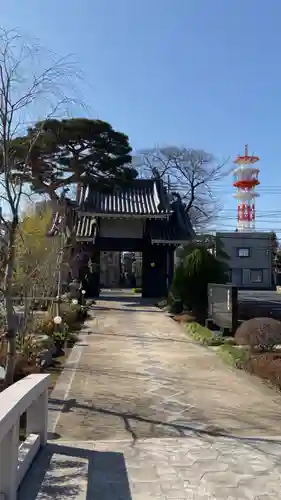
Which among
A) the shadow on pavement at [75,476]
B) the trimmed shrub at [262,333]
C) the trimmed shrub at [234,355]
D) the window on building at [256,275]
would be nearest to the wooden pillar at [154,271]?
the trimmed shrub at [234,355]

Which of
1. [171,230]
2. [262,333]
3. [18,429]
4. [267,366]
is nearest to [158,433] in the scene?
[18,429]

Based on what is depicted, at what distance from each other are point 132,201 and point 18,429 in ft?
75.1

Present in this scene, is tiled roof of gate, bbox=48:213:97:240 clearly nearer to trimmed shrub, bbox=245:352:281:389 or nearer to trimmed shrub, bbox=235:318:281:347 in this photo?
trimmed shrub, bbox=235:318:281:347

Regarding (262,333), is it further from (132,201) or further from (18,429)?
(132,201)

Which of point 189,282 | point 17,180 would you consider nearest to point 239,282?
point 189,282

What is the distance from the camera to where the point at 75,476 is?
4.07 m

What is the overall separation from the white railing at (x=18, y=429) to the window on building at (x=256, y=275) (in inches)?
1667

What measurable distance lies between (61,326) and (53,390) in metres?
5.26

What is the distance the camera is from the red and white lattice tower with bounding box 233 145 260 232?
48.8 m

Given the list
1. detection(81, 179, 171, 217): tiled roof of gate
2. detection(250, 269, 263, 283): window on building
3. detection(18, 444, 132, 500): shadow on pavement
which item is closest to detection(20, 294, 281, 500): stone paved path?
detection(18, 444, 132, 500): shadow on pavement

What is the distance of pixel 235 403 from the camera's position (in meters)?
6.65

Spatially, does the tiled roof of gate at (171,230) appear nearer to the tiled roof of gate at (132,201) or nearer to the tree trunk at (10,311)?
the tiled roof of gate at (132,201)

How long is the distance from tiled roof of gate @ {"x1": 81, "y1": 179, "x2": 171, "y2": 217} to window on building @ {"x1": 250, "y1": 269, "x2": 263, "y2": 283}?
2115 cm

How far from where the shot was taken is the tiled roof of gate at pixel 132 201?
24984mm
